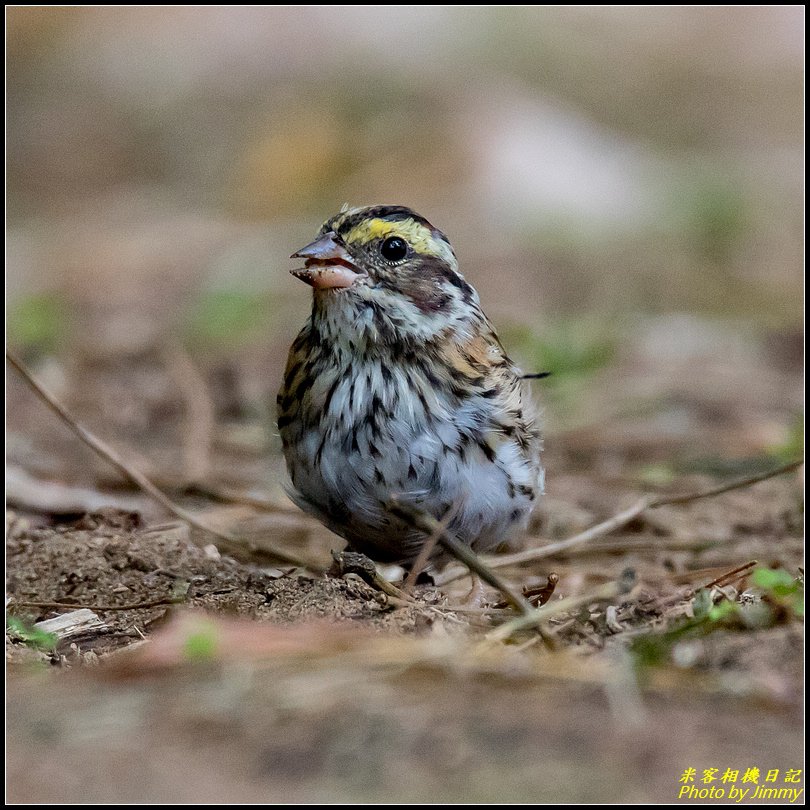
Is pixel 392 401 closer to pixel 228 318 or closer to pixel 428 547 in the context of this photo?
pixel 428 547

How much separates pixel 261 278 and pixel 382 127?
11.8 ft

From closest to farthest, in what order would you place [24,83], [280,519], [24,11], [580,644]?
[580,644] < [280,519] < [24,83] < [24,11]

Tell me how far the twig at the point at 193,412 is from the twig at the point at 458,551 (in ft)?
7.70

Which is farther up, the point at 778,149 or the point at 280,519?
the point at 778,149

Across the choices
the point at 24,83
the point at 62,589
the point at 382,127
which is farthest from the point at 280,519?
the point at 24,83

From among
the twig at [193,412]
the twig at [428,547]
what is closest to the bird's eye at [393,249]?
the twig at [428,547]

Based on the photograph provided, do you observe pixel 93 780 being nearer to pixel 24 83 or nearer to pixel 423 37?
pixel 24 83

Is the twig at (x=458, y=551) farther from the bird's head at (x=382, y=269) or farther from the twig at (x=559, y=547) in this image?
the twig at (x=559, y=547)

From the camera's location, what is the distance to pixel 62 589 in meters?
4.13

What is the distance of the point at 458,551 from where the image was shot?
3.36 meters

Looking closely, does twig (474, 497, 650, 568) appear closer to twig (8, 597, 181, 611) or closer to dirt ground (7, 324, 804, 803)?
dirt ground (7, 324, 804, 803)

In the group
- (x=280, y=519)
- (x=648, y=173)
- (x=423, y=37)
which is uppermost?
(x=423, y=37)

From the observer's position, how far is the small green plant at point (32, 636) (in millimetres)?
3490

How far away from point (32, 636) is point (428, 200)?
8544mm
